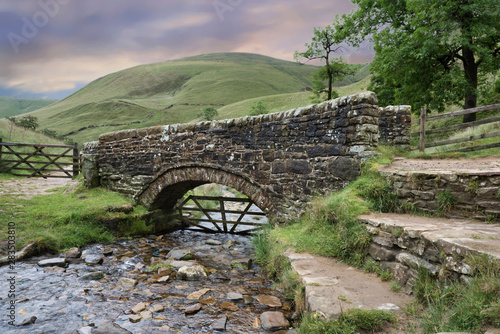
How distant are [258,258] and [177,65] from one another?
461 feet

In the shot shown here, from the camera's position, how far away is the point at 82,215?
24.1 feet

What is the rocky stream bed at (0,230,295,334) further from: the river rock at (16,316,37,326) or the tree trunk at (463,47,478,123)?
the tree trunk at (463,47,478,123)

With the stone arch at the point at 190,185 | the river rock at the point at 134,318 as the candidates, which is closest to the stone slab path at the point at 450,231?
the stone arch at the point at 190,185

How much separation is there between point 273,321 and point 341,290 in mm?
993

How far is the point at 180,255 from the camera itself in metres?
6.32

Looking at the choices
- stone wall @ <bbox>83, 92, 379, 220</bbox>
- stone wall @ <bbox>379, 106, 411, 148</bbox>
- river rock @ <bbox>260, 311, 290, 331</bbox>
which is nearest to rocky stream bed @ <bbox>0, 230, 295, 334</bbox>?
river rock @ <bbox>260, 311, 290, 331</bbox>

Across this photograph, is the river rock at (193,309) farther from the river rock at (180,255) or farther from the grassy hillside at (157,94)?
the grassy hillside at (157,94)

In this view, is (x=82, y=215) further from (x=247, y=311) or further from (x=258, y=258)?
(x=247, y=311)

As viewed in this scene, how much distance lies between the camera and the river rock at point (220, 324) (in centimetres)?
343

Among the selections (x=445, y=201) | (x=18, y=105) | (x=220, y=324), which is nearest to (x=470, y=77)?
(x=445, y=201)

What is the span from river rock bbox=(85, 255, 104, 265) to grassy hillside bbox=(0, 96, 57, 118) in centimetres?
14013

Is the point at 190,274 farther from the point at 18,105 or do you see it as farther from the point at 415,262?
the point at 18,105

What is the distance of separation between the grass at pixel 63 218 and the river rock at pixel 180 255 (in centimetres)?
194

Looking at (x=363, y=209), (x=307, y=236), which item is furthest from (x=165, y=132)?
(x=363, y=209)
